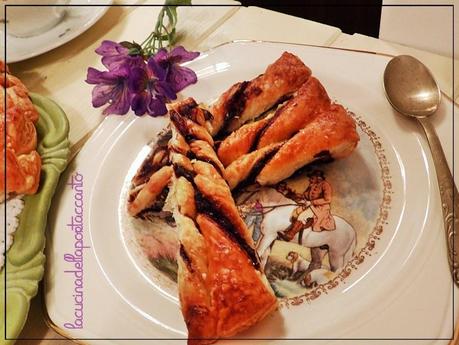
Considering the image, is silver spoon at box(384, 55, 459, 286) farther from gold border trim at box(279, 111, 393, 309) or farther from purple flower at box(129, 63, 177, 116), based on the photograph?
purple flower at box(129, 63, 177, 116)

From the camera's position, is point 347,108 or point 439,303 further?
→ point 347,108

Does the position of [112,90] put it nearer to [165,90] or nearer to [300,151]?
[165,90]

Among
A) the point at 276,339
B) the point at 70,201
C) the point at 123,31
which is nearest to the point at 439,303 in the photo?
the point at 276,339

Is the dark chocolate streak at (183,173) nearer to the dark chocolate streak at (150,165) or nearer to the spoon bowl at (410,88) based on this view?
the dark chocolate streak at (150,165)

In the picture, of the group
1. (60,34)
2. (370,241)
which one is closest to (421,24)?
(370,241)

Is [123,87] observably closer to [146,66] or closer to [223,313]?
[146,66]

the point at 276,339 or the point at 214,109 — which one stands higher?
the point at 214,109

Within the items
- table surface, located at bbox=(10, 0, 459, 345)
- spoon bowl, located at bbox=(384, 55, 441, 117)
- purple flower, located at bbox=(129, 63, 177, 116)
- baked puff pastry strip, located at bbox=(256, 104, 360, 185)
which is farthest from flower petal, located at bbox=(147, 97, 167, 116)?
spoon bowl, located at bbox=(384, 55, 441, 117)
